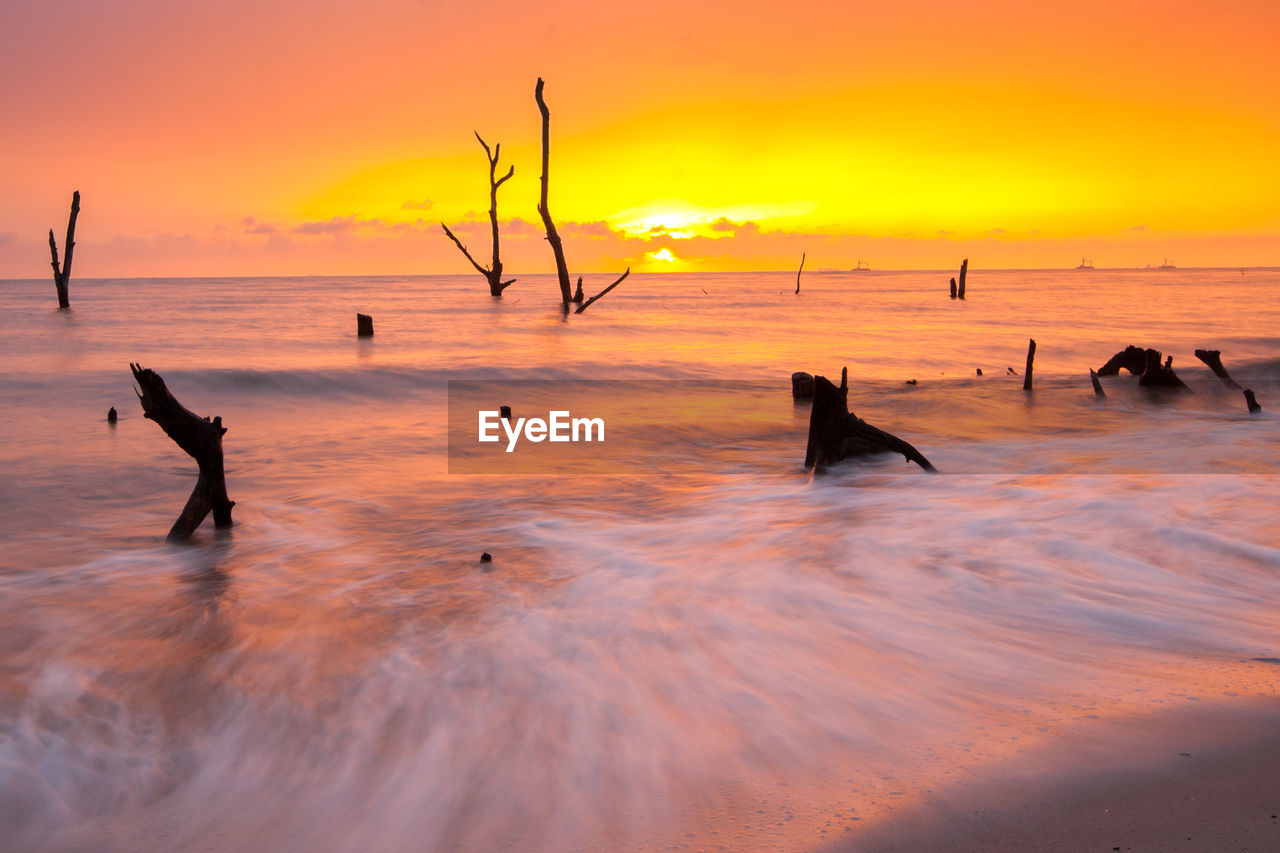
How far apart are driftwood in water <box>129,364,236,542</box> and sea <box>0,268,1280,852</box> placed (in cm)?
24

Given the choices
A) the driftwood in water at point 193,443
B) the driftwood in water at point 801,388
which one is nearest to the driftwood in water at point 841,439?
the driftwood in water at point 801,388

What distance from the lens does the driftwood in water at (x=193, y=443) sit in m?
Answer: 5.83

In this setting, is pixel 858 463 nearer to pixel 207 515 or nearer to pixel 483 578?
pixel 483 578

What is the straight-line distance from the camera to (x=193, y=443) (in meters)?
6.12

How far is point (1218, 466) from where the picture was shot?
8.34 meters

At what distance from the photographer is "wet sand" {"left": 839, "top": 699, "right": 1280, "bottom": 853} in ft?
7.87

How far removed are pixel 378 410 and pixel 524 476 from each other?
595cm

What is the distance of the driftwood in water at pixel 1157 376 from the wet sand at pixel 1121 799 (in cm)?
1204

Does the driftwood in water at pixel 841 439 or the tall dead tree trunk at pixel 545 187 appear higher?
the tall dead tree trunk at pixel 545 187

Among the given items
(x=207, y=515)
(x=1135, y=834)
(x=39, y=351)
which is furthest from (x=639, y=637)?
(x=39, y=351)

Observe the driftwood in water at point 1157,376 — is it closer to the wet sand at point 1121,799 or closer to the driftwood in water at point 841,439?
the driftwood in water at point 841,439

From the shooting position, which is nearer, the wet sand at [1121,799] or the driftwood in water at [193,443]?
the wet sand at [1121,799]

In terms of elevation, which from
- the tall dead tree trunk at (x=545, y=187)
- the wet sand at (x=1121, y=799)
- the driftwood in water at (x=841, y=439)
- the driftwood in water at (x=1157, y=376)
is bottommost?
the wet sand at (x=1121, y=799)

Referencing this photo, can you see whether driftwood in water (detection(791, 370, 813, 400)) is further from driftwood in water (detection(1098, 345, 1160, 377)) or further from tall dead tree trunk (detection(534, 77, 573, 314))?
tall dead tree trunk (detection(534, 77, 573, 314))
